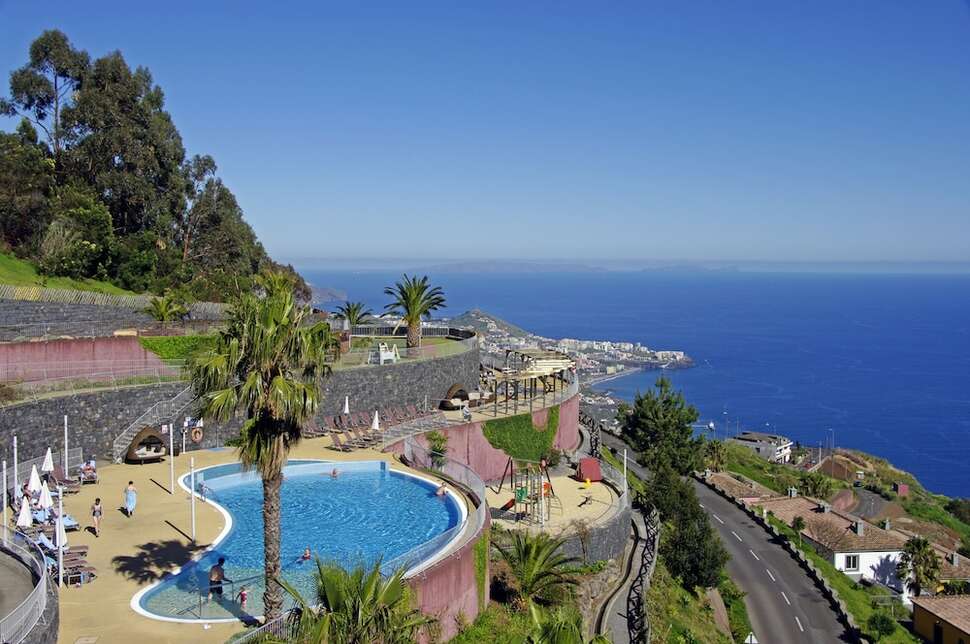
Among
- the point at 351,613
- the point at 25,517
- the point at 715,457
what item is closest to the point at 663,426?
the point at 715,457

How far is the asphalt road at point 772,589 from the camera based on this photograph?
26.7 metres

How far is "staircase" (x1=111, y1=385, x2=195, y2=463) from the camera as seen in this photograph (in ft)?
77.8

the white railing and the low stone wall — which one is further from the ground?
the white railing

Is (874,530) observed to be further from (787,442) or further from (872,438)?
(872,438)

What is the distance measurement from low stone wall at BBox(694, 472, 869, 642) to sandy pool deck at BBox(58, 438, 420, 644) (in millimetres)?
16709

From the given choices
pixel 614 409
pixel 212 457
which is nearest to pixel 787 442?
pixel 614 409

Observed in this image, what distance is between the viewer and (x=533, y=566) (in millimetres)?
18141

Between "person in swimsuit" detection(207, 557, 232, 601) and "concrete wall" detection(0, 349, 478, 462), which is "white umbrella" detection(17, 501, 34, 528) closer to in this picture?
"person in swimsuit" detection(207, 557, 232, 601)

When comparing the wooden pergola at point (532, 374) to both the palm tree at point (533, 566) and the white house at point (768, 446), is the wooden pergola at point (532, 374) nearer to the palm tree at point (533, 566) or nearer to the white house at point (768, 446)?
the palm tree at point (533, 566)

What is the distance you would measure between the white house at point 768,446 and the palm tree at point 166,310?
214 ft

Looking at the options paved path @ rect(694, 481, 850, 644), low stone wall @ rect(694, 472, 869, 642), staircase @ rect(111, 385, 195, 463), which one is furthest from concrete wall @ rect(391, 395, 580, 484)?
low stone wall @ rect(694, 472, 869, 642)

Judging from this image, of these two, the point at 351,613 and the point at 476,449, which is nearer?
the point at 351,613

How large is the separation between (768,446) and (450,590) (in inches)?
3119

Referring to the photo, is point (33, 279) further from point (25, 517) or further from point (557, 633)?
point (557, 633)
